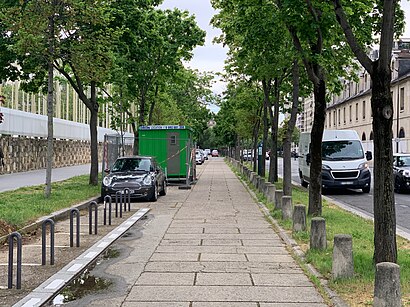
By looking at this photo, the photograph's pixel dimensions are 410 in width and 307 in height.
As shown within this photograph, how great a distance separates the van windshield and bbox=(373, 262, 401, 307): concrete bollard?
1834 centimetres

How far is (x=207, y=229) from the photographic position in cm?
1247

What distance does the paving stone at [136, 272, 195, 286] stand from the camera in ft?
24.1

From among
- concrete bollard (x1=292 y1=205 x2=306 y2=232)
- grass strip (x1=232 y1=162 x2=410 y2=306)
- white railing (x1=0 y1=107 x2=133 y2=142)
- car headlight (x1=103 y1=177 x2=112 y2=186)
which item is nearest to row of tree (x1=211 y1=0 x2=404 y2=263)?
grass strip (x1=232 y1=162 x2=410 y2=306)

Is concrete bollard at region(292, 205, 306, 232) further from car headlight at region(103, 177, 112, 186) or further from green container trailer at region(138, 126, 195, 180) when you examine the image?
green container trailer at region(138, 126, 195, 180)

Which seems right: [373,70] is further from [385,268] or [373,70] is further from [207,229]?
[207,229]

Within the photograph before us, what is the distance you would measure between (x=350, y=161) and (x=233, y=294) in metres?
17.5

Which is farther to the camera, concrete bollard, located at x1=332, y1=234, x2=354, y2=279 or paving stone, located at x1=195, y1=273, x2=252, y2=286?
paving stone, located at x1=195, y1=273, x2=252, y2=286

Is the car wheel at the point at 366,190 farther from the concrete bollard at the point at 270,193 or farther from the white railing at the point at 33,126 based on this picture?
the white railing at the point at 33,126

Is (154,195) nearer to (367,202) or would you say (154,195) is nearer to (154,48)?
(367,202)

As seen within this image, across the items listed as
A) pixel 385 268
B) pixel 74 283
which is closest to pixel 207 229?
pixel 74 283

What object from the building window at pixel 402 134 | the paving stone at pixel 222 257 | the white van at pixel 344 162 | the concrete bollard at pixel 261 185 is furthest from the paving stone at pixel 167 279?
the building window at pixel 402 134

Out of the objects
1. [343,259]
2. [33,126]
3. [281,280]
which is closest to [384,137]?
[343,259]

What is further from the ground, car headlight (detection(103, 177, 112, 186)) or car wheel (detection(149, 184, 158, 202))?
car headlight (detection(103, 177, 112, 186))

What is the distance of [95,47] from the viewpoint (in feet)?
58.1
